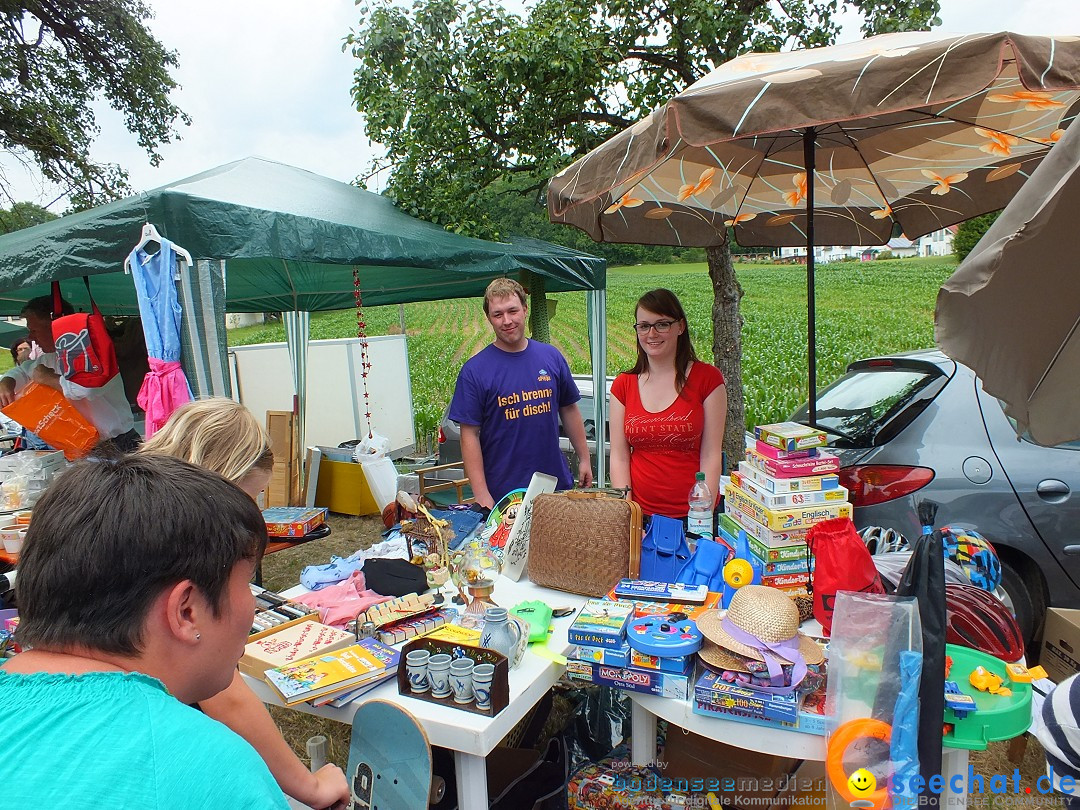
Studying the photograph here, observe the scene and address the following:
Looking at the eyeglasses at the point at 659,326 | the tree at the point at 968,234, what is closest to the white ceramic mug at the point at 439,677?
the eyeglasses at the point at 659,326

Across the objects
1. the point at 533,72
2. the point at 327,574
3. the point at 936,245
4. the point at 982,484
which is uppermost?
the point at 936,245

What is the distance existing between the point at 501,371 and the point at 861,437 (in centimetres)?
184

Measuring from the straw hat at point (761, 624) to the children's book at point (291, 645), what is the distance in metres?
1.08

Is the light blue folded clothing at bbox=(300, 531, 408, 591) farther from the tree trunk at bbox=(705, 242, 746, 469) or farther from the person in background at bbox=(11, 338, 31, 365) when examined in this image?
the person in background at bbox=(11, 338, 31, 365)

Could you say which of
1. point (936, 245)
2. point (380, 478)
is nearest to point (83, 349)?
point (380, 478)

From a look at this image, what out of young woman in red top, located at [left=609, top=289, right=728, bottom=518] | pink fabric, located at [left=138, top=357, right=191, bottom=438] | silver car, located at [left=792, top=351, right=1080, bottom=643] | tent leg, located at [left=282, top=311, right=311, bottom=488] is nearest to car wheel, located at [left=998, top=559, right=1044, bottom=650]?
silver car, located at [left=792, top=351, right=1080, bottom=643]

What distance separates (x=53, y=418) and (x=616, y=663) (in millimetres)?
4255

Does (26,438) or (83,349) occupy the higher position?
(83,349)

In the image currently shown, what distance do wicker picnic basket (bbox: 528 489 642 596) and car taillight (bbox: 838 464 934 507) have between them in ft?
4.39

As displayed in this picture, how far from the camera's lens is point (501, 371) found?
3264mm

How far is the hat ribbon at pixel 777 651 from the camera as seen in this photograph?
1510mm

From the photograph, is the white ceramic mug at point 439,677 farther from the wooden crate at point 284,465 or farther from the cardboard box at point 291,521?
the wooden crate at point 284,465

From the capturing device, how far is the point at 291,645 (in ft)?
6.21

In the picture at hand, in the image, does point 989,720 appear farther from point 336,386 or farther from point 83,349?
point 336,386
